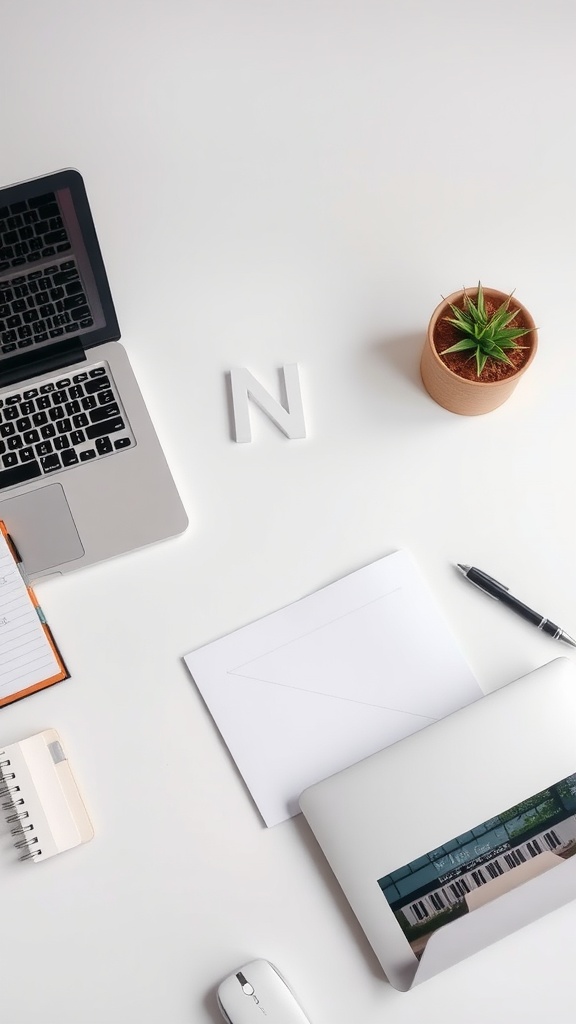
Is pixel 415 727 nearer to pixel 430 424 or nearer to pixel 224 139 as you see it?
pixel 430 424

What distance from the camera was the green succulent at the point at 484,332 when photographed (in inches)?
32.9

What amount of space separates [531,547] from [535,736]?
0.72 feet

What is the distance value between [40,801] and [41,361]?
48 cm

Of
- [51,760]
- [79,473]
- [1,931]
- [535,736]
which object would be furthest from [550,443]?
[1,931]

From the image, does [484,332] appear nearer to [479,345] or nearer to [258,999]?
[479,345]

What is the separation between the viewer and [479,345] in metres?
0.84

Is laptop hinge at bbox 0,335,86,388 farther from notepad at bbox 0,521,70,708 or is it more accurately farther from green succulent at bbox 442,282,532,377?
green succulent at bbox 442,282,532,377

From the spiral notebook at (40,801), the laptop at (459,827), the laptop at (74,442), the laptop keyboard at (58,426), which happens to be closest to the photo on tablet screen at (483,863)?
the laptop at (459,827)

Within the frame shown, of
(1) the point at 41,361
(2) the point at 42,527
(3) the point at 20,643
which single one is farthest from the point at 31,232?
(3) the point at 20,643

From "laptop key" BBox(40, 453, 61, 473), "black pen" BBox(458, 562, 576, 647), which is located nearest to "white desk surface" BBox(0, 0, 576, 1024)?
"black pen" BBox(458, 562, 576, 647)

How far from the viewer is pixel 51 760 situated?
83 centimetres

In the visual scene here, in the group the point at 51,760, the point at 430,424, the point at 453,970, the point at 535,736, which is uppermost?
the point at 430,424

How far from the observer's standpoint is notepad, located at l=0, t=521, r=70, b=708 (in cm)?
83

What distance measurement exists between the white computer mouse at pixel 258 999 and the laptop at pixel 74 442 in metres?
0.46
